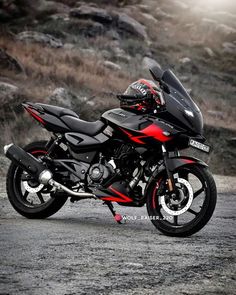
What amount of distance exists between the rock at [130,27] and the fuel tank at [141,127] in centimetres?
3596

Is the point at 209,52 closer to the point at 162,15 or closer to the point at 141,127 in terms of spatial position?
the point at 162,15

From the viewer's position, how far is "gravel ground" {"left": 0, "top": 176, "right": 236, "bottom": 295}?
→ 193 inches

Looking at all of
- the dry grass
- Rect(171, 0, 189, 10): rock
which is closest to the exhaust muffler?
the dry grass

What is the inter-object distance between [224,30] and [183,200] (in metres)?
44.7

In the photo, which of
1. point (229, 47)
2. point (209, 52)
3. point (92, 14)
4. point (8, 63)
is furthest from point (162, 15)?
point (8, 63)

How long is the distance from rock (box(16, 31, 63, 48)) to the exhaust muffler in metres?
25.6

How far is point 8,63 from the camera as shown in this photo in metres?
23.5

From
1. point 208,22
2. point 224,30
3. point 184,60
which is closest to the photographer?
point 184,60

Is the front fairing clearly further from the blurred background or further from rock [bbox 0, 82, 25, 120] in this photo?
rock [bbox 0, 82, 25, 120]

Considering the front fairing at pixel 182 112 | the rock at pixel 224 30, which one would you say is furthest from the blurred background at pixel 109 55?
the front fairing at pixel 182 112

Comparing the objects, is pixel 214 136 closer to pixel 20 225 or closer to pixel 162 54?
pixel 20 225

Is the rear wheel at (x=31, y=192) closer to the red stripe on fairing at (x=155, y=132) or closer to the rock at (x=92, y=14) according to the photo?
the red stripe on fairing at (x=155, y=132)

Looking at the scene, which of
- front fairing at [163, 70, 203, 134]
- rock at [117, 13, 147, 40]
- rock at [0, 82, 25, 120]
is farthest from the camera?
rock at [117, 13, 147, 40]

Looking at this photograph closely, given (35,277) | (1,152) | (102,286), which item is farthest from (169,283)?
(1,152)
